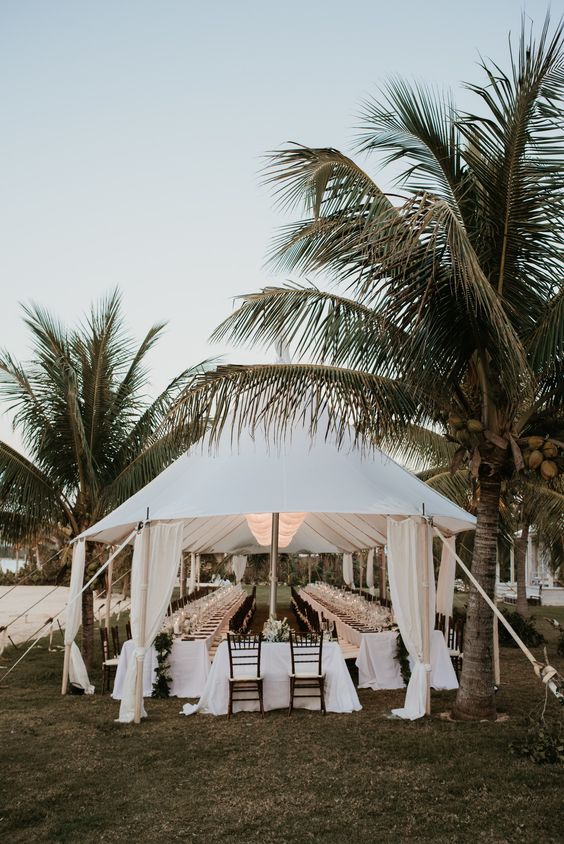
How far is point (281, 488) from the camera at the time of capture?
960 cm

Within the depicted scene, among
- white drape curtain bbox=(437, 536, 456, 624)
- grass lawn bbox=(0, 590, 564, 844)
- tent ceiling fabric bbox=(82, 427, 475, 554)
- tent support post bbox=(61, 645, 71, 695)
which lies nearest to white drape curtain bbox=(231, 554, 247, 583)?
white drape curtain bbox=(437, 536, 456, 624)

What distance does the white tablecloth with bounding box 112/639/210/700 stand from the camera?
10008 millimetres

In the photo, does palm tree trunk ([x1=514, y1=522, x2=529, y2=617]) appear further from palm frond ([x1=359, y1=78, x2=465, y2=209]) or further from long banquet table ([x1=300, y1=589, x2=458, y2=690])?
palm frond ([x1=359, y1=78, x2=465, y2=209])

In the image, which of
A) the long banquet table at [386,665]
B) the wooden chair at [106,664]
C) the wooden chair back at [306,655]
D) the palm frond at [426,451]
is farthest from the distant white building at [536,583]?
the wooden chair at [106,664]

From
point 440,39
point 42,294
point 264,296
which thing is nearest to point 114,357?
point 42,294

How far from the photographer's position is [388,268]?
6.03 metres

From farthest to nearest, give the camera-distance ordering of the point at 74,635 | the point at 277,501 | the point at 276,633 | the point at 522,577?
the point at 522,577
the point at 74,635
the point at 276,633
the point at 277,501

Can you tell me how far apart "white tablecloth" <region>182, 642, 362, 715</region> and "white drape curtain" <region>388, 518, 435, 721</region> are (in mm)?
771

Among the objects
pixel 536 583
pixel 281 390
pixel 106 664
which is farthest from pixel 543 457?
pixel 536 583

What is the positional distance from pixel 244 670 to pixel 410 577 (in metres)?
2.44

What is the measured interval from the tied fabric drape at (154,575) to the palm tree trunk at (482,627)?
3719mm

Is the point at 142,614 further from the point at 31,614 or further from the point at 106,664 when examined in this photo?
the point at 31,614

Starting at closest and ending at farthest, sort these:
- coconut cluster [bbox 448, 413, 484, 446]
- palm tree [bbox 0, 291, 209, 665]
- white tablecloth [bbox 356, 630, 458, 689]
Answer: coconut cluster [bbox 448, 413, 484, 446] → white tablecloth [bbox 356, 630, 458, 689] → palm tree [bbox 0, 291, 209, 665]

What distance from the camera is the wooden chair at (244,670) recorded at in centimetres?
873
